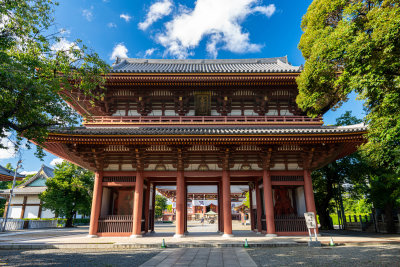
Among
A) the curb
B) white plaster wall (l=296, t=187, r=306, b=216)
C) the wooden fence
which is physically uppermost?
white plaster wall (l=296, t=187, r=306, b=216)

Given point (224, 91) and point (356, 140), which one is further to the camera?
point (224, 91)

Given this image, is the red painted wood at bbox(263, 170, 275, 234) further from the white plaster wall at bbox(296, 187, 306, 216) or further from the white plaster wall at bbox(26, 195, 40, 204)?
the white plaster wall at bbox(26, 195, 40, 204)

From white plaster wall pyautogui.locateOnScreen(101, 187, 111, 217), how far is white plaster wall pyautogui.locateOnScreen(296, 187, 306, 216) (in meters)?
12.9

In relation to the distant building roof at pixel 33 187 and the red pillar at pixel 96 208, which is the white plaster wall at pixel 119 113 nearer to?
the red pillar at pixel 96 208

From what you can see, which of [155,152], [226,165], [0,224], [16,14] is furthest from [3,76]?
[0,224]

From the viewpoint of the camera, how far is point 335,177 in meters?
20.8

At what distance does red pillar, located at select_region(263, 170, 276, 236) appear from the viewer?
44.6ft

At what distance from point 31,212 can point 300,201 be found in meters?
37.4

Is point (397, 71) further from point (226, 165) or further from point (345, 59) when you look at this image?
point (226, 165)

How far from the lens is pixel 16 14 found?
7.97 meters

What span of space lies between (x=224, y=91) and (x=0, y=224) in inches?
1021

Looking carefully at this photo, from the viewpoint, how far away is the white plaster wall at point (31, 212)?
3319cm

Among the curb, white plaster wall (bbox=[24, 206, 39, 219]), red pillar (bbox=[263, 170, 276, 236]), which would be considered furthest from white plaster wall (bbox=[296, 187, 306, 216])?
white plaster wall (bbox=[24, 206, 39, 219])

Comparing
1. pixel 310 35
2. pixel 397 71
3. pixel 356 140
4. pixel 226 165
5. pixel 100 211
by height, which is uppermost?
pixel 310 35
